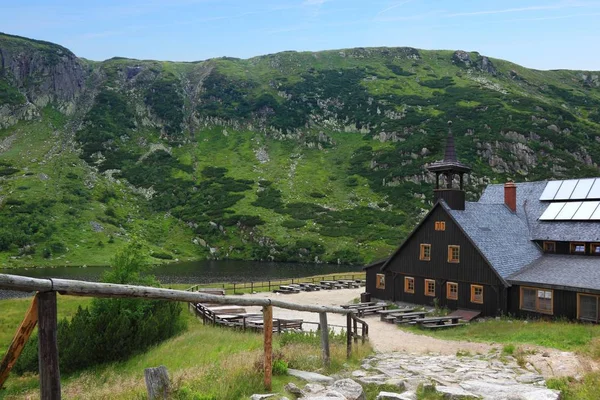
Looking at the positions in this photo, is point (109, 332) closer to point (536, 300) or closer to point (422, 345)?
point (422, 345)

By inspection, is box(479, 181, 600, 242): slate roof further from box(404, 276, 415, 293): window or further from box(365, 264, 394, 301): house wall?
box(365, 264, 394, 301): house wall

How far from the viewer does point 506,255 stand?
3538cm

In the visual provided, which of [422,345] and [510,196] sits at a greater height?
[510,196]

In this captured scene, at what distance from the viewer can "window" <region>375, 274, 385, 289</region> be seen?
42719mm

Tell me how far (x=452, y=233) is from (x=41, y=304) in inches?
1349

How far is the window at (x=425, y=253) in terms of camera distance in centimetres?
3857

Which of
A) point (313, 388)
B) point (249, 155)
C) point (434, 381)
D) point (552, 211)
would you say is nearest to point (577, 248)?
point (552, 211)

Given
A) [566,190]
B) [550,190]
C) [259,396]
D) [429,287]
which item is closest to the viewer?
[259,396]

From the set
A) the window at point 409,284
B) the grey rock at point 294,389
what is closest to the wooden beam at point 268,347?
the grey rock at point 294,389

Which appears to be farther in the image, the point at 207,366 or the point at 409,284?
the point at 409,284

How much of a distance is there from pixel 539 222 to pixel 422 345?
21.7 meters

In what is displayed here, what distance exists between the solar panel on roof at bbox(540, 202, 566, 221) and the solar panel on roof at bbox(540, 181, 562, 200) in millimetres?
1196

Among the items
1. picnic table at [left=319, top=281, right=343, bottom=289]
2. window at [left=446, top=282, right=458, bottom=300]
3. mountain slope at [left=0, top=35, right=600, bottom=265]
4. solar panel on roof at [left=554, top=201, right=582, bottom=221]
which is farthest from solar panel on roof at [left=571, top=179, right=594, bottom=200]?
mountain slope at [left=0, top=35, right=600, bottom=265]

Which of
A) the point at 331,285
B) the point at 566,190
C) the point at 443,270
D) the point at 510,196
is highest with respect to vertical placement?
the point at 566,190
